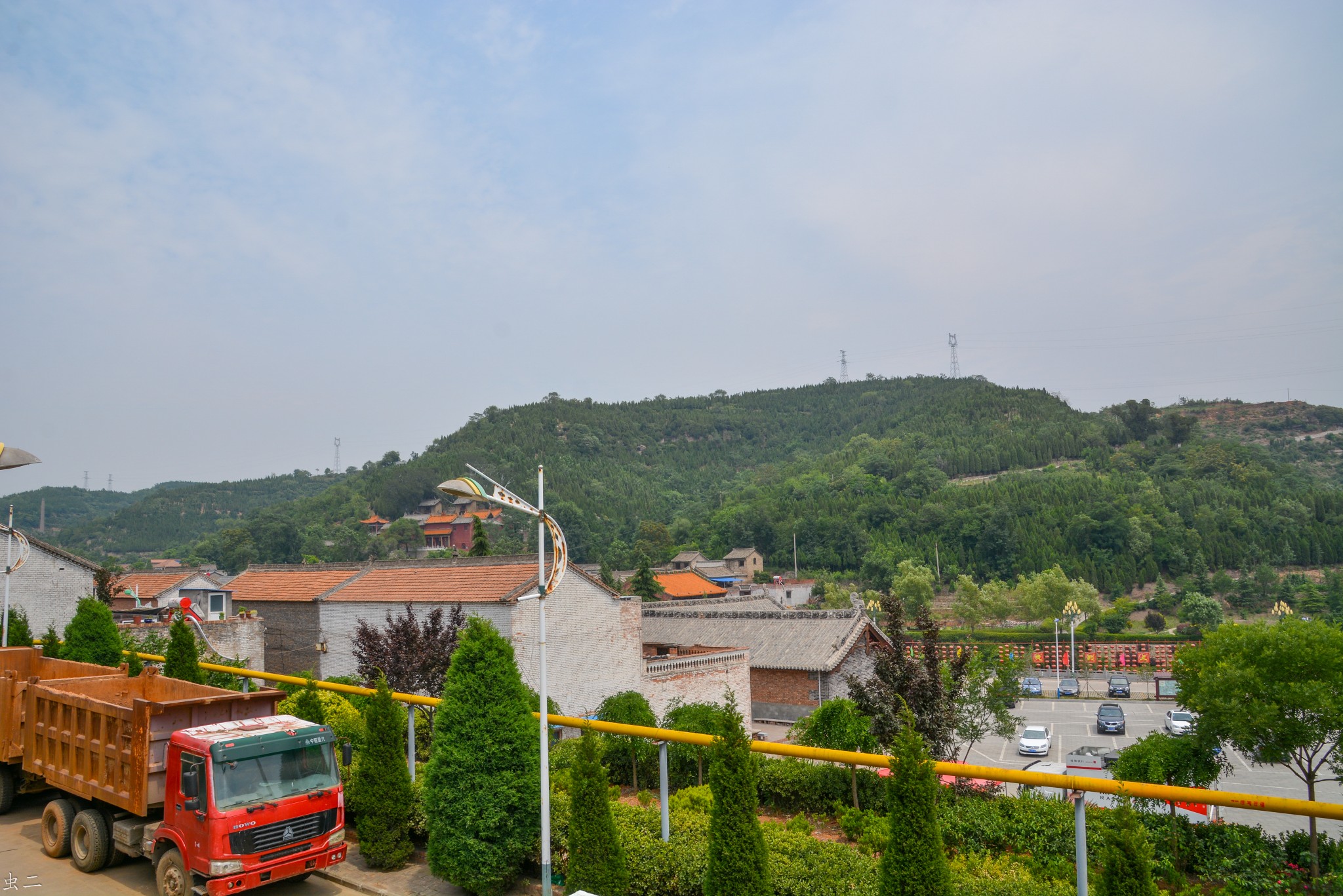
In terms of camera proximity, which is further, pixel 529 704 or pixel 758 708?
pixel 758 708

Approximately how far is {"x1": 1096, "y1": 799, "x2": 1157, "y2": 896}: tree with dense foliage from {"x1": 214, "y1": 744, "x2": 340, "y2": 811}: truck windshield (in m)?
7.71

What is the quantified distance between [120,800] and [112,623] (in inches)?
428

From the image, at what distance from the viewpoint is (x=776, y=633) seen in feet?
114

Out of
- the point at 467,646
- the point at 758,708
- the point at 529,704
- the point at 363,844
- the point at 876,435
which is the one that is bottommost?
the point at 758,708

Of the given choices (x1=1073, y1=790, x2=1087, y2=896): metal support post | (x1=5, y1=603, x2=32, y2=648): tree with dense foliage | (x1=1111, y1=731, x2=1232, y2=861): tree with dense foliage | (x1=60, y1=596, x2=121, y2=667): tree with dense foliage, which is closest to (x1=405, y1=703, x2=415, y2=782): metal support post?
(x1=1073, y1=790, x2=1087, y2=896): metal support post

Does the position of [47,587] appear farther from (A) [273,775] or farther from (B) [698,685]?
(A) [273,775]

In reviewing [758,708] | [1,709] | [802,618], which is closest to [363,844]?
[1,709]

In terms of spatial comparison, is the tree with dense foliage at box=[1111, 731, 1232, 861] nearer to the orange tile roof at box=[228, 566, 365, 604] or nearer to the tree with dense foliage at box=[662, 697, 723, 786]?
the tree with dense foliage at box=[662, 697, 723, 786]

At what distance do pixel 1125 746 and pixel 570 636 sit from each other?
853 inches

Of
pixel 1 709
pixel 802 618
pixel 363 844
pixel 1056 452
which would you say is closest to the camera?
pixel 363 844

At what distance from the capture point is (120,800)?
9.22 metres

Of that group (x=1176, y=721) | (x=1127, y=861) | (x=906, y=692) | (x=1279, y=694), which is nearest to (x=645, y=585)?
(x=1176, y=721)

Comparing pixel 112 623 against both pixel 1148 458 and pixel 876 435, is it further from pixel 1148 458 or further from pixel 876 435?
pixel 876 435

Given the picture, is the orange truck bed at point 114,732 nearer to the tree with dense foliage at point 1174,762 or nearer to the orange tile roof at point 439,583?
the tree with dense foliage at point 1174,762
